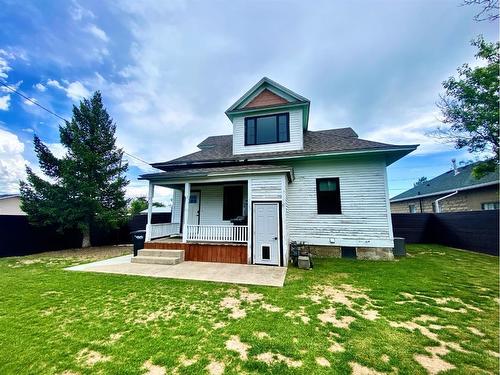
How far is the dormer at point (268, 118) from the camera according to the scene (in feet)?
31.6

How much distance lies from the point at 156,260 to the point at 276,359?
6312 millimetres

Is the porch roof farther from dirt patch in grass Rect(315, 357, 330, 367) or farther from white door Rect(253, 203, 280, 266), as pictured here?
dirt patch in grass Rect(315, 357, 330, 367)

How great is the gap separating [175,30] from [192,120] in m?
6.06

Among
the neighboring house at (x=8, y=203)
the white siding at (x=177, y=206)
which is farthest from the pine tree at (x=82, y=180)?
the neighboring house at (x=8, y=203)

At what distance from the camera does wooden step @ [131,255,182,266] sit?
7.24 meters

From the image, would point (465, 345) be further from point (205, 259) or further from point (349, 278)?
point (205, 259)

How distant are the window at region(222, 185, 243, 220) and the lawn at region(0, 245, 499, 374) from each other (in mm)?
4600

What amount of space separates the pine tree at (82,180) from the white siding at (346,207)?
10.0m

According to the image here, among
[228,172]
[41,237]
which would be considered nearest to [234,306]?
[228,172]

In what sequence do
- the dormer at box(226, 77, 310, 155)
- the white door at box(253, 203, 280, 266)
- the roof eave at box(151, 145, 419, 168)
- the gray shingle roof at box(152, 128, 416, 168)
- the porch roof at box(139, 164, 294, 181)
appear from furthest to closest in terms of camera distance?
the dormer at box(226, 77, 310, 155) → the gray shingle roof at box(152, 128, 416, 168) → the roof eave at box(151, 145, 419, 168) → the porch roof at box(139, 164, 294, 181) → the white door at box(253, 203, 280, 266)

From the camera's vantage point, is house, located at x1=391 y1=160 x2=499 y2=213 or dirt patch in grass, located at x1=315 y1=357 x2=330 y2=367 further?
house, located at x1=391 y1=160 x2=499 y2=213

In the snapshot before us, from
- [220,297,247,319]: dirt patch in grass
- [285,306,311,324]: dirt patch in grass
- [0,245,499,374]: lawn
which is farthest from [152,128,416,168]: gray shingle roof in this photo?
[285,306,311,324]: dirt patch in grass

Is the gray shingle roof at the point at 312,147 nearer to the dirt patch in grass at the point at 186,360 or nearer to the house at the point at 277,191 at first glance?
the house at the point at 277,191

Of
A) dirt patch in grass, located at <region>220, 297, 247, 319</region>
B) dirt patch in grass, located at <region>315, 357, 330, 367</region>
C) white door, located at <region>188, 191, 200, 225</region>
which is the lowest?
dirt patch in grass, located at <region>220, 297, 247, 319</region>
